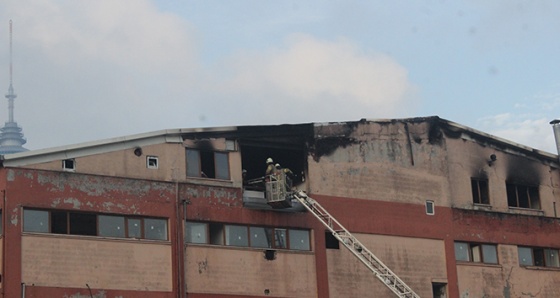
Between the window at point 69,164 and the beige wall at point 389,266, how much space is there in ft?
36.2

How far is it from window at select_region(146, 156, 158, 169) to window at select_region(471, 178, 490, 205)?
52.3 ft

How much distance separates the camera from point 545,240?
4356cm

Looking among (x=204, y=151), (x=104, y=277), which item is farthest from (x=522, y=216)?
(x=104, y=277)

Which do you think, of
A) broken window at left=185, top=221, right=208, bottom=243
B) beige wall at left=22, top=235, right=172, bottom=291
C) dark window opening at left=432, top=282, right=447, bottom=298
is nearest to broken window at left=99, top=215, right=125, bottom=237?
beige wall at left=22, top=235, right=172, bottom=291

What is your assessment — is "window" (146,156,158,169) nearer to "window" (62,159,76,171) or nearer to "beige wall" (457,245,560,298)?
"window" (62,159,76,171)

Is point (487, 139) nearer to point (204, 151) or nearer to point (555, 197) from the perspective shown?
point (555, 197)

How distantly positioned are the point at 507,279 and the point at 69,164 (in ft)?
68.2

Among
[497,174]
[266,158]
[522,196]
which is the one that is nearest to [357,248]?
[266,158]

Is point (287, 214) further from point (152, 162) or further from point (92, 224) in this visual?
point (92, 224)

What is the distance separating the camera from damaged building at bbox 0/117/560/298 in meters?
31.3

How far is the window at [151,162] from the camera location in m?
33.8

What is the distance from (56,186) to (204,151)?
6324 mm

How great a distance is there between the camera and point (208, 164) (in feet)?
117

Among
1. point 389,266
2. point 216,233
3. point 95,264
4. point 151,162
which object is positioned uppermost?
point 151,162
